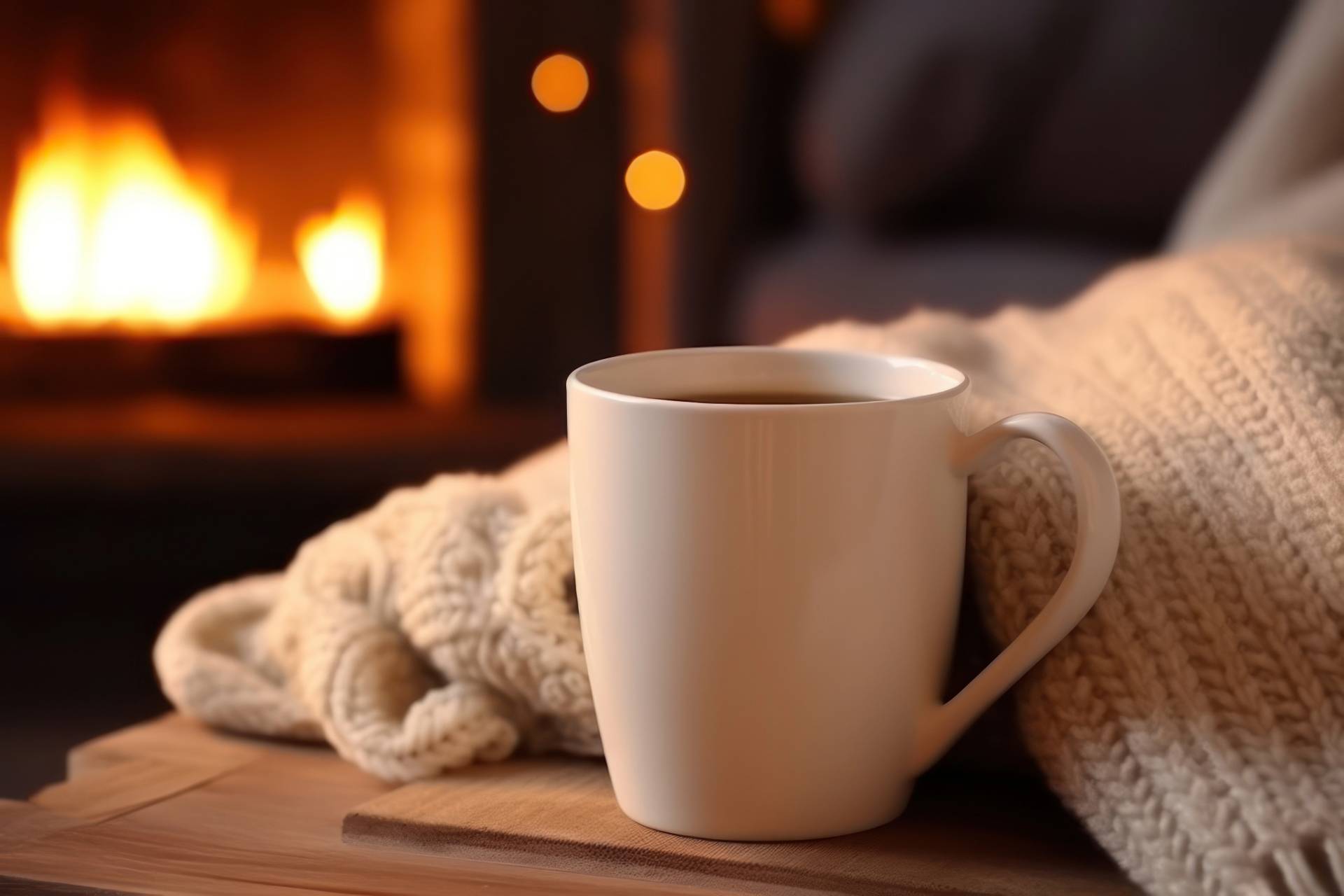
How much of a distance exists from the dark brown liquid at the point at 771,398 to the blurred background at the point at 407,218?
2.80 ft

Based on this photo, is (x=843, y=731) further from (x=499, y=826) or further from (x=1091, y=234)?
(x=1091, y=234)

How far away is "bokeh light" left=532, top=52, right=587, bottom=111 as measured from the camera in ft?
5.61

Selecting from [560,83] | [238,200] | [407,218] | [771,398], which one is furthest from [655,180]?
[771,398]

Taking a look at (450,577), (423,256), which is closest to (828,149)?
(423,256)

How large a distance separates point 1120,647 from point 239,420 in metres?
1.41

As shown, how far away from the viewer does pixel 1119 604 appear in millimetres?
425

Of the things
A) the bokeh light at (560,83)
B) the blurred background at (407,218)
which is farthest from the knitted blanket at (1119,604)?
the bokeh light at (560,83)

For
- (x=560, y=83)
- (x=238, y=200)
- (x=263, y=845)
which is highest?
(x=560, y=83)

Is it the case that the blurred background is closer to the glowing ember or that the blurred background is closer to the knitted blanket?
the glowing ember

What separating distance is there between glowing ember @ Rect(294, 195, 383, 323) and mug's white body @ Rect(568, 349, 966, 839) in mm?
1429

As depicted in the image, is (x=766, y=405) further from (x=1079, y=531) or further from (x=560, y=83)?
(x=560, y=83)

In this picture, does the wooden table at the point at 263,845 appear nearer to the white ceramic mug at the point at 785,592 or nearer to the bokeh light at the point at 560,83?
the white ceramic mug at the point at 785,592

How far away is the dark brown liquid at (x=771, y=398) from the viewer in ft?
1.56

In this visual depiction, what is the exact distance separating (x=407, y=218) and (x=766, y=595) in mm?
1539
